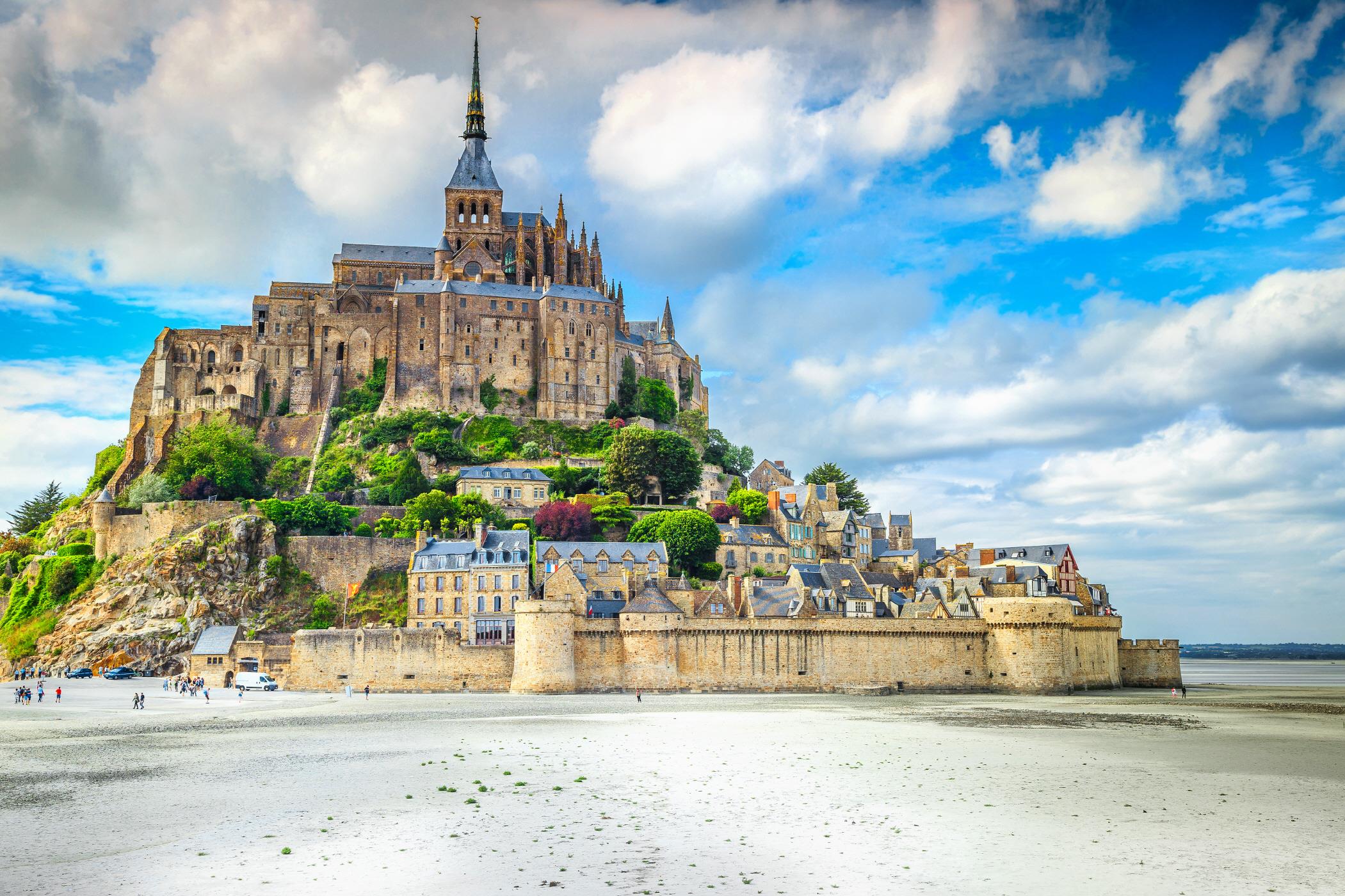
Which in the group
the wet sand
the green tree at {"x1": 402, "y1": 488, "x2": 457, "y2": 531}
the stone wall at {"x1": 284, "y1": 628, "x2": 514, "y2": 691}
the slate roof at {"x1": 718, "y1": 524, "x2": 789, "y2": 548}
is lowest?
the wet sand

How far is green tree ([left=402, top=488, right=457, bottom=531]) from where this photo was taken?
206ft

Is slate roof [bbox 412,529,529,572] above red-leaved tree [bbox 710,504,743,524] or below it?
below

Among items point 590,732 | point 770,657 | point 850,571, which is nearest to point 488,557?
point 770,657

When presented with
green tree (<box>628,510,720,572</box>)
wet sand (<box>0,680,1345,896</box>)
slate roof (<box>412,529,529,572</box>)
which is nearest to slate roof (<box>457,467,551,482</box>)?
green tree (<box>628,510,720,572</box>)

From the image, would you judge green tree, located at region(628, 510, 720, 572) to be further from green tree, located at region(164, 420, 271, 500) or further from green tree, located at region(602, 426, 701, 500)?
green tree, located at region(164, 420, 271, 500)

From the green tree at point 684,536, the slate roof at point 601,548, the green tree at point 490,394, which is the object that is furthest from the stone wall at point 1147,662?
the green tree at point 490,394

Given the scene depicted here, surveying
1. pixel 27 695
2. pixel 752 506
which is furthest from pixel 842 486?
pixel 27 695

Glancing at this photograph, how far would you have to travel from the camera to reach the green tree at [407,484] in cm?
6819

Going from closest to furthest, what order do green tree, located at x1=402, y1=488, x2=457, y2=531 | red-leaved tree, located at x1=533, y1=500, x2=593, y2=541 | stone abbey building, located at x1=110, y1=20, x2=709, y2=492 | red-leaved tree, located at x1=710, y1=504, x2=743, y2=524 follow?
green tree, located at x1=402, y1=488, x2=457, y2=531 < red-leaved tree, located at x1=533, y1=500, x2=593, y2=541 < red-leaved tree, located at x1=710, y1=504, x2=743, y2=524 < stone abbey building, located at x1=110, y1=20, x2=709, y2=492

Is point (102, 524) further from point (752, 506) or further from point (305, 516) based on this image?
point (752, 506)

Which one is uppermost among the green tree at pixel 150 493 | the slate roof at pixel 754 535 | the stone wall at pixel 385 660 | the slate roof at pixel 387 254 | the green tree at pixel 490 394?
the slate roof at pixel 387 254

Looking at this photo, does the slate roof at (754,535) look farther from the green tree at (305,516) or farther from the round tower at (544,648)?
the green tree at (305,516)

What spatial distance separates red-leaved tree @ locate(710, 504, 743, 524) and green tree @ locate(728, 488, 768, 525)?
17.6 inches

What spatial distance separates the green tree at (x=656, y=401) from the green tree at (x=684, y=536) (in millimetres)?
22012
